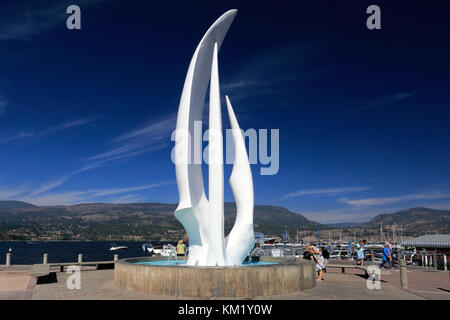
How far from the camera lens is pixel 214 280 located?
873 centimetres

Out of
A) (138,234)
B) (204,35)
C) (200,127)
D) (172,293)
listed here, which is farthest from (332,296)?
(138,234)

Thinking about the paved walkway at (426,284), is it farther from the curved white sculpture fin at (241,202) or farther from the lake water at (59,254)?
the lake water at (59,254)

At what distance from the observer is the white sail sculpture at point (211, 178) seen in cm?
1189

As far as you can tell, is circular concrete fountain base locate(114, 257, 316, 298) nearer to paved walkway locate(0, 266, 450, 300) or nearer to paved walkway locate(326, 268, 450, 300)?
paved walkway locate(0, 266, 450, 300)

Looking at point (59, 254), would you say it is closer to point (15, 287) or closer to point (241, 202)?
point (15, 287)

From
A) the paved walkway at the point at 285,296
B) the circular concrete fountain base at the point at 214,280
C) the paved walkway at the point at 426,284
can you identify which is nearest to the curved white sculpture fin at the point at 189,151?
the paved walkway at the point at 285,296

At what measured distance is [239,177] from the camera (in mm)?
13109

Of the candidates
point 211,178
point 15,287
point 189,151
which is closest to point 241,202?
point 211,178

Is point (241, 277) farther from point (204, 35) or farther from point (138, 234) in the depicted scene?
point (138, 234)

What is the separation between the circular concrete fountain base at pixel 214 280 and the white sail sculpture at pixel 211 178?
Result: 2884 millimetres

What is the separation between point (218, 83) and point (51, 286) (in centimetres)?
818

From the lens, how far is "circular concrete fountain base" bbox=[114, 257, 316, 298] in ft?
28.7

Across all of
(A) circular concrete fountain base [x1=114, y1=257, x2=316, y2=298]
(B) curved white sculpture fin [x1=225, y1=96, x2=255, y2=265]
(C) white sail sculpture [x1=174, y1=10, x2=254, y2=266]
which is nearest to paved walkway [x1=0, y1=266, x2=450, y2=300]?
(A) circular concrete fountain base [x1=114, y1=257, x2=316, y2=298]

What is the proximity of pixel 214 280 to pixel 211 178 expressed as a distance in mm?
3880
